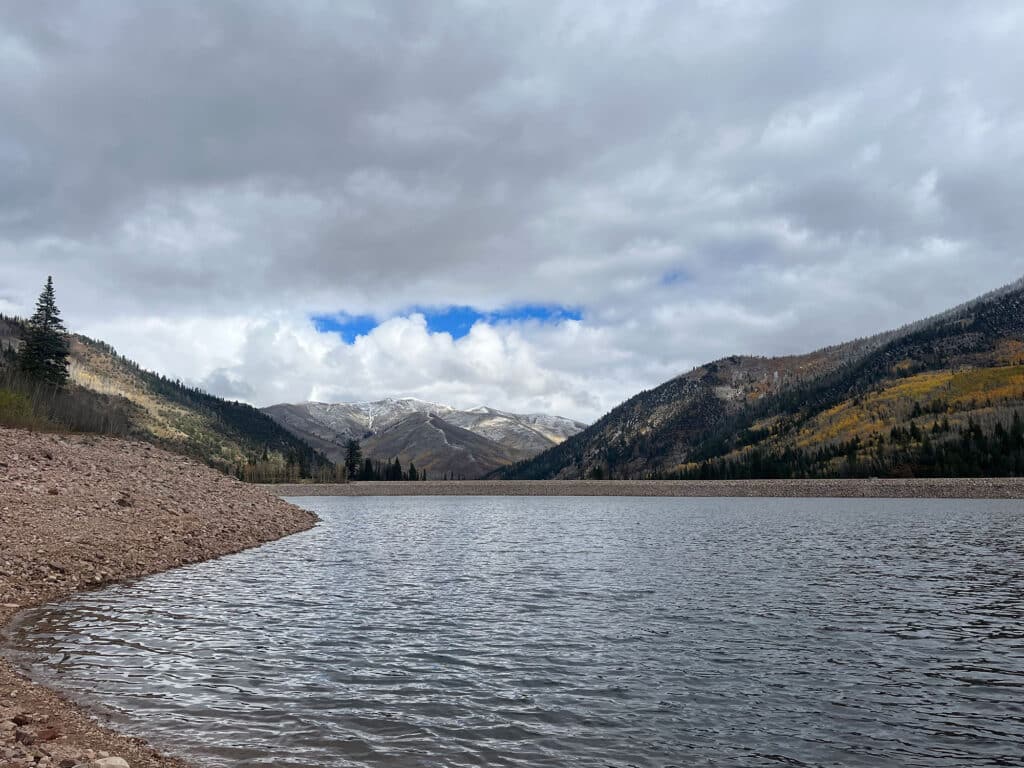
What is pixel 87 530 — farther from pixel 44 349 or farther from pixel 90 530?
pixel 44 349

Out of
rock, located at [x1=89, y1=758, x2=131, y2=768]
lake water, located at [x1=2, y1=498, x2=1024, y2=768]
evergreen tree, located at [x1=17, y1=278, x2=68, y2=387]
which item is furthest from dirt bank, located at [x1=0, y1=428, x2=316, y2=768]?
evergreen tree, located at [x1=17, y1=278, x2=68, y2=387]

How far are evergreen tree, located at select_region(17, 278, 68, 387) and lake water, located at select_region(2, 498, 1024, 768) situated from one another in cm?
9542

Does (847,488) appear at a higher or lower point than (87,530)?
lower

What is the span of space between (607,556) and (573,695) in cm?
2754

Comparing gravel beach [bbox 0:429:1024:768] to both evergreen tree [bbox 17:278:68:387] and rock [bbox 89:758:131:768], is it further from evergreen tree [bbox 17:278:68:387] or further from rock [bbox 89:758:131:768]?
evergreen tree [bbox 17:278:68:387]

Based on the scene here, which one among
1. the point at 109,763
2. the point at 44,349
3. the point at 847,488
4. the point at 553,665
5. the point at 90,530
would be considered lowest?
the point at 847,488

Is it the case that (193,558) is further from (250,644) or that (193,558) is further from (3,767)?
(3,767)

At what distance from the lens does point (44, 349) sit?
360ft

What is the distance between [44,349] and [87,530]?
3778 inches

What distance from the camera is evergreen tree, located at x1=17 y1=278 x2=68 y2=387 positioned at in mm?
107500

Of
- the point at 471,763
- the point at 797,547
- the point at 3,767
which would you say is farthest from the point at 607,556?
the point at 3,767

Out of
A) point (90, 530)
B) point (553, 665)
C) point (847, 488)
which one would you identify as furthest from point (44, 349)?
point (847, 488)

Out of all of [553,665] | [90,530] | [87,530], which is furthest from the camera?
[90,530]

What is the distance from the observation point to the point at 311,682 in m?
15.3
